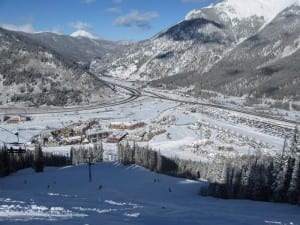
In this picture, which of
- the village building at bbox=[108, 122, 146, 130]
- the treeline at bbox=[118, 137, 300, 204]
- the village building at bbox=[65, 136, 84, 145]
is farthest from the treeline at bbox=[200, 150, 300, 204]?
the village building at bbox=[108, 122, 146, 130]

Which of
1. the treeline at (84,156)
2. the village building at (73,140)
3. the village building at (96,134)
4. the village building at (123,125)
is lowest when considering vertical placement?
the treeline at (84,156)

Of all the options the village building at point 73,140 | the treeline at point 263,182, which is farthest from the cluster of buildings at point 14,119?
the treeline at point 263,182

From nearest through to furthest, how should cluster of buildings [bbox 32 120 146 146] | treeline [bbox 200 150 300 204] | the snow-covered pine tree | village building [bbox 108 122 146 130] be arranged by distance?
the snow-covered pine tree < treeline [bbox 200 150 300 204] < cluster of buildings [bbox 32 120 146 146] < village building [bbox 108 122 146 130]

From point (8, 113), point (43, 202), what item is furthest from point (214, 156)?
point (8, 113)

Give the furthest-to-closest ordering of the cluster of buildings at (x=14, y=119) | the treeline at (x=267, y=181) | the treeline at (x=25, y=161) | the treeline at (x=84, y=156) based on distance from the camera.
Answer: the cluster of buildings at (x=14, y=119) < the treeline at (x=84, y=156) < the treeline at (x=25, y=161) < the treeline at (x=267, y=181)

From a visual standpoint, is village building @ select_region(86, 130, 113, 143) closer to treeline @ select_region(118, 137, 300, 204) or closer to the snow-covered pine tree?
treeline @ select_region(118, 137, 300, 204)

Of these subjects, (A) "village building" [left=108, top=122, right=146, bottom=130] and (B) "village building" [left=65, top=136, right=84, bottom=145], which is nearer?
(B) "village building" [left=65, top=136, right=84, bottom=145]

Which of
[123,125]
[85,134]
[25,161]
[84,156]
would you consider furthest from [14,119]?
[25,161]

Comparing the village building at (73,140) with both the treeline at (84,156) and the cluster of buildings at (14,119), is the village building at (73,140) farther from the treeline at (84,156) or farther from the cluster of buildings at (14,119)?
the cluster of buildings at (14,119)

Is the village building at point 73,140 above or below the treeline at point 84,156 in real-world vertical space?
above

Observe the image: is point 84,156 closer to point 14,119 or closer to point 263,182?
point 263,182
